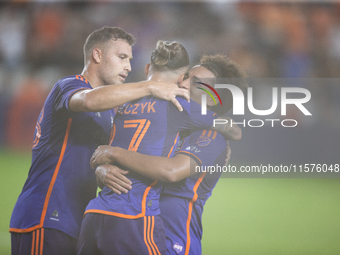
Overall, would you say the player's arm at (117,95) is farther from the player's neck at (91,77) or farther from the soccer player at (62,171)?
the player's neck at (91,77)

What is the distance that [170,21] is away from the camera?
1.37 m

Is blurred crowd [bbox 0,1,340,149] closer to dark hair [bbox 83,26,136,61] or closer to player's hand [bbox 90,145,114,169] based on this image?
dark hair [bbox 83,26,136,61]

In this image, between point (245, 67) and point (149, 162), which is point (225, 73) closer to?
point (245, 67)

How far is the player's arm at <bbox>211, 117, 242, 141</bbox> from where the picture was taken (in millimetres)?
1235

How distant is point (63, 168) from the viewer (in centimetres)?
119

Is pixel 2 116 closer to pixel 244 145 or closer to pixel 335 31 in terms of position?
pixel 244 145

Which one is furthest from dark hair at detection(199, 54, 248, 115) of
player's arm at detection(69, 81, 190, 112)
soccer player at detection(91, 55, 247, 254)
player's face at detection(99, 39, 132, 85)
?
player's face at detection(99, 39, 132, 85)

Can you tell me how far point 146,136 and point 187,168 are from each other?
0.22 m

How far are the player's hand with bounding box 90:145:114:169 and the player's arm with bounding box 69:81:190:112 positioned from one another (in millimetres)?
195

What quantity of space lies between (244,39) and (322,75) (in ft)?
1.42

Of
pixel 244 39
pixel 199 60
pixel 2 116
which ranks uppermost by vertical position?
pixel 244 39

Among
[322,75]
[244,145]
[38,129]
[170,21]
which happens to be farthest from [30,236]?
[322,75]

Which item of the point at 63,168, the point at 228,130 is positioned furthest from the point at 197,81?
the point at 63,168

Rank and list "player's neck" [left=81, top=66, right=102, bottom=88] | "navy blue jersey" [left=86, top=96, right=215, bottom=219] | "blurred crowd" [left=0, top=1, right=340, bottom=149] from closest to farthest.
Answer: "navy blue jersey" [left=86, top=96, right=215, bottom=219] < "player's neck" [left=81, top=66, right=102, bottom=88] < "blurred crowd" [left=0, top=1, right=340, bottom=149]
